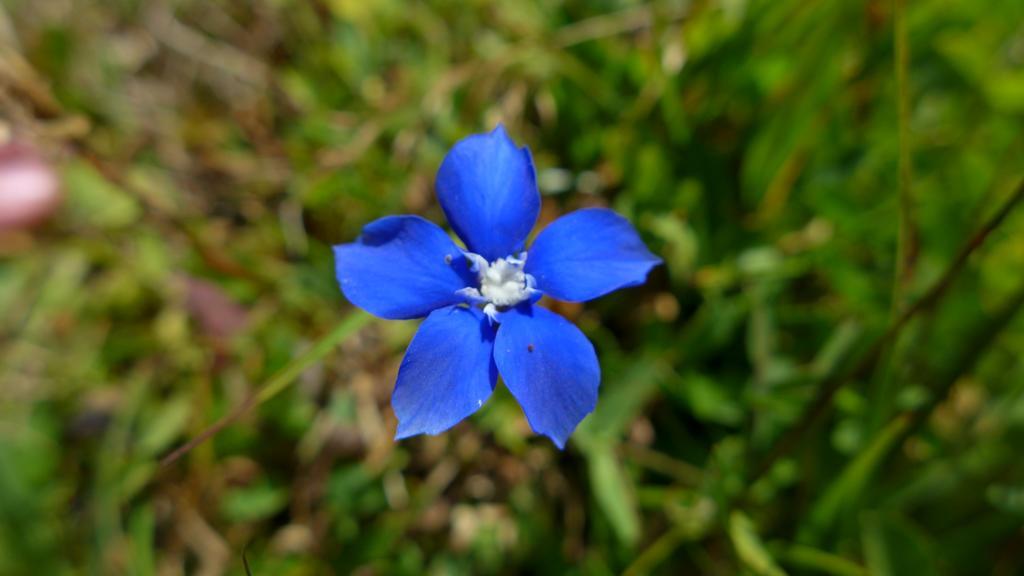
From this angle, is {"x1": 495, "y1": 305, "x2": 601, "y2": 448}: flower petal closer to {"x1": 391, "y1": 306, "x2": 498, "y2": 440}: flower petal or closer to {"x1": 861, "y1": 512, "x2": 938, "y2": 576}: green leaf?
{"x1": 391, "y1": 306, "x2": 498, "y2": 440}: flower petal

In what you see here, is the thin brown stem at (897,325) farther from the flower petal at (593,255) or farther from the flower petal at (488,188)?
the flower petal at (488,188)

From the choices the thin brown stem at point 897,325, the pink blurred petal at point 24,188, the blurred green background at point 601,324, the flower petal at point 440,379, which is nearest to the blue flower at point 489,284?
the flower petal at point 440,379

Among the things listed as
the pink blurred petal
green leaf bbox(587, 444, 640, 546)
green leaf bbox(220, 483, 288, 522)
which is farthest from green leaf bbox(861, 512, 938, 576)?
the pink blurred petal

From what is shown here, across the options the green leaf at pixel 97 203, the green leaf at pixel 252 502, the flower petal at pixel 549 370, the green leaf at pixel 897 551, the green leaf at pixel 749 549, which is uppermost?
the flower petal at pixel 549 370

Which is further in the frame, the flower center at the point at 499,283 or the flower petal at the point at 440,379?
the flower center at the point at 499,283

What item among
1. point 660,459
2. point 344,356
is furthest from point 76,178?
point 660,459

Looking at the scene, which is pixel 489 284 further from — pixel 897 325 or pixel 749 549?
pixel 749 549

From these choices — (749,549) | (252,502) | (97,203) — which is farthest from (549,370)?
(97,203)

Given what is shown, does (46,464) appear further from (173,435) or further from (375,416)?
(375,416)
